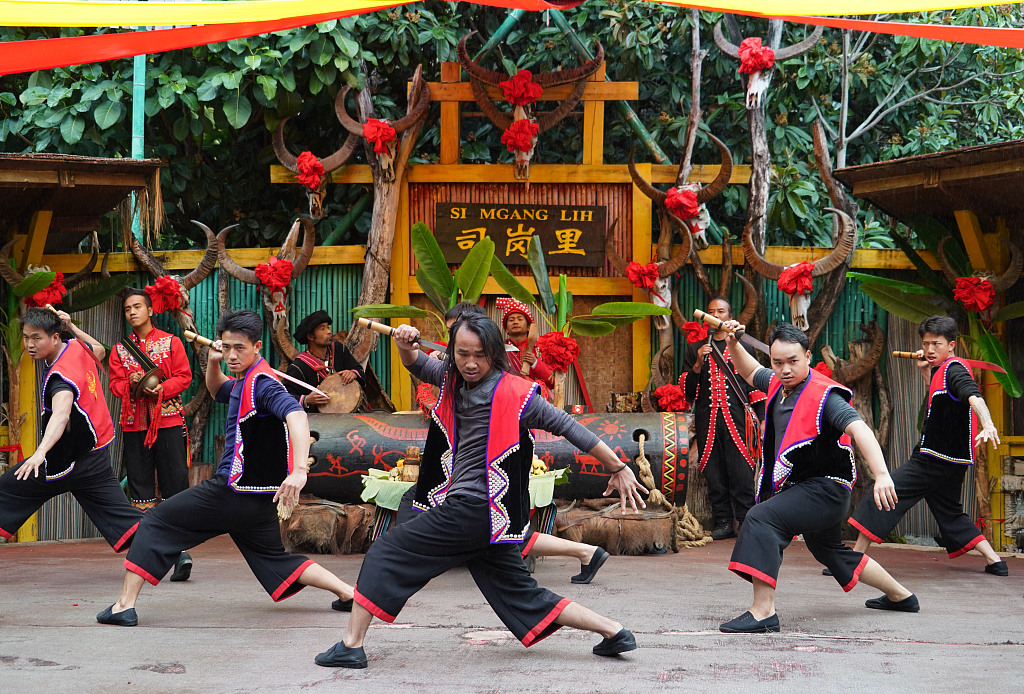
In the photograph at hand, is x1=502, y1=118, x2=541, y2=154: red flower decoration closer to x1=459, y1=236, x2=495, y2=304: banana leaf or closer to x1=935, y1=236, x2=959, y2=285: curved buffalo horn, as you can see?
x1=459, y1=236, x2=495, y2=304: banana leaf

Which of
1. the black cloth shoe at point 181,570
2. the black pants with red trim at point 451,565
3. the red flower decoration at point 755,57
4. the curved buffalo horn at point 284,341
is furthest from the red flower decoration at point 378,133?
the black pants with red trim at point 451,565

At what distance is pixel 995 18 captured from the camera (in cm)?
1014

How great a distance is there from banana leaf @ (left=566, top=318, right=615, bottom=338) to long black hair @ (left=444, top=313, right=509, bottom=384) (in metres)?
4.13

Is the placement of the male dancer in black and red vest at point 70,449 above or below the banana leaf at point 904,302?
below

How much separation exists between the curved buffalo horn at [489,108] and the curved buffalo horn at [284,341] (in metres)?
2.38

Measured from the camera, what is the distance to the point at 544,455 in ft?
25.0

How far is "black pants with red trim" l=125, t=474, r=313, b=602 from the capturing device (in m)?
4.96

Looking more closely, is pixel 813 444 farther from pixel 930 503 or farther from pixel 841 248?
pixel 841 248

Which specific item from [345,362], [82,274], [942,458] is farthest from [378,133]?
[942,458]

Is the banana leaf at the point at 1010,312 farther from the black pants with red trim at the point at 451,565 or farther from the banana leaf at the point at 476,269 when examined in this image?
the black pants with red trim at the point at 451,565

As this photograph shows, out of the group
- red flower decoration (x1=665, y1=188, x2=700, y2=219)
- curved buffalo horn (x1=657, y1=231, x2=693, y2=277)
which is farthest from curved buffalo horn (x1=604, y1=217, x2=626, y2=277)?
red flower decoration (x1=665, y1=188, x2=700, y2=219)

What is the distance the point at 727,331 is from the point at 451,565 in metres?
1.84

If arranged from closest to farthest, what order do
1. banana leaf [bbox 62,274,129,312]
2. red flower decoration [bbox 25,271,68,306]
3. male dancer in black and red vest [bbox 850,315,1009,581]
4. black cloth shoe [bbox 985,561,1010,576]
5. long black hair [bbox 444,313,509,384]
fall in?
long black hair [bbox 444,313,509,384] < male dancer in black and red vest [bbox 850,315,1009,581] < black cloth shoe [bbox 985,561,1010,576] < red flower decoration [bbox 25,271,68,306] < banana leaf [bbox 62,274,129,312]

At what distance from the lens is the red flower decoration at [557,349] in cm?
785
